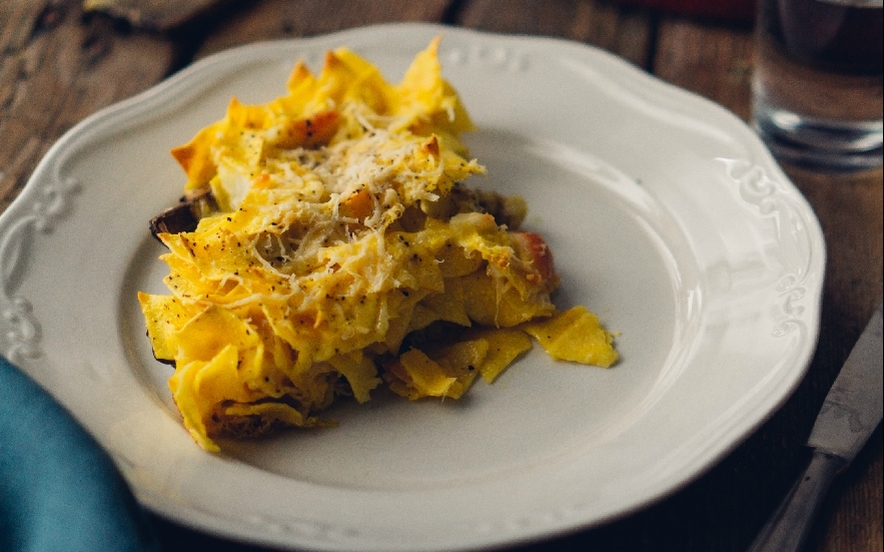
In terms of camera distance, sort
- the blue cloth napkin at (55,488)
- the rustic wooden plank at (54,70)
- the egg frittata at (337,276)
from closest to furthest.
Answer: the blue cloth napkin at (55,488), the egg frittata at (337,276), the rustic wooden plank at (54,70)

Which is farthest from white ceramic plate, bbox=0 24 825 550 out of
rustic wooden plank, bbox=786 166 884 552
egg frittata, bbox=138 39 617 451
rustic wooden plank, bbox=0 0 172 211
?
rustic wooden plank, bbox=0 0 172 211

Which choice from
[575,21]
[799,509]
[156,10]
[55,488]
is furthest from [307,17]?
[799,509]

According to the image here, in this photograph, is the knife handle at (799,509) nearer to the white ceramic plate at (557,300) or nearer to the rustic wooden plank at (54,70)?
the white ceramic plate at (557,300)

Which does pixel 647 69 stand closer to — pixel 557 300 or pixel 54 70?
pixel 557 300

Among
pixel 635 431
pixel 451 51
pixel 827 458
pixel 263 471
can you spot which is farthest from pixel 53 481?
pixel 451 51

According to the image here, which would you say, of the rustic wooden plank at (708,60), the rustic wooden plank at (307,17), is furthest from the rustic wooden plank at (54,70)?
the rustic wooden plank at (708,60)

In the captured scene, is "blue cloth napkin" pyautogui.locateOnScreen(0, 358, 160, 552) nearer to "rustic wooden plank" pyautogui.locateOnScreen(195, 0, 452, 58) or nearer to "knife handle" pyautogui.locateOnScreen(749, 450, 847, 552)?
"knife handle" pyautogui.locateOnScreen(749, 450, 847, 552)

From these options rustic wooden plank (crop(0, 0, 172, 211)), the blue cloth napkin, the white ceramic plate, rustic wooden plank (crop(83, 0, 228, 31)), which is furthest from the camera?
rustic wooden plank (crop(83, 0, 228, 31))
